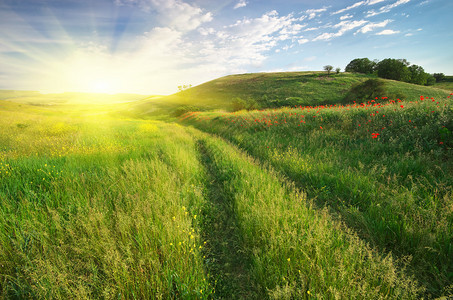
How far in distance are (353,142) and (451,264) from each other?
225 inches

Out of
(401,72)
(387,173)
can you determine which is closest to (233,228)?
(387,173)

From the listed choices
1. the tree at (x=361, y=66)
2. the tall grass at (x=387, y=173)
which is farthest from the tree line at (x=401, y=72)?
the tall grass at (x=387, y=173)

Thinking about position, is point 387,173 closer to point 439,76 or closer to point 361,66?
point 361,66

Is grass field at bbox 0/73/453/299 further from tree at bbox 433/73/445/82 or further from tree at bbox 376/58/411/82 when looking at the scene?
tree at bbox 433/73/445/82

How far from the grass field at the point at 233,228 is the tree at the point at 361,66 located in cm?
7855

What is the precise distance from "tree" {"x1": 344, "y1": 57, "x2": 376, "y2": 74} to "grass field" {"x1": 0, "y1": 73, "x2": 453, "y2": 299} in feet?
258

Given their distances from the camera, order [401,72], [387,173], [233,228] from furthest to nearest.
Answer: [401,72], [387,173], [233,228]

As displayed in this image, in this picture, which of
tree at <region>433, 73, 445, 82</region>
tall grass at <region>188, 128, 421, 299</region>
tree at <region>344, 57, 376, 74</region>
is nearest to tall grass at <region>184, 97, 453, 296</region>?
tall grass at <region>188, 128, 421, 299</region>

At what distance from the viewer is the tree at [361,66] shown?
63097 mm

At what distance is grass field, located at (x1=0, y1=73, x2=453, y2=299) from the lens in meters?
2.17

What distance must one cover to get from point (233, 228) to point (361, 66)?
88.9 meters

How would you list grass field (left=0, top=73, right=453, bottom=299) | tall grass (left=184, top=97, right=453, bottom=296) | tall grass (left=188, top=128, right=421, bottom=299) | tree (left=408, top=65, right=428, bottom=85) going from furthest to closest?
1. tree (left=408, top=65, right=428, bottom=85)
2. tall grass (left=184, top=97, right=453, bottom=296)
3. grass field (left=0, top=73, right=453, bottom=299)
4. tall grass (left=188, top=128, right=421, bottom=299)

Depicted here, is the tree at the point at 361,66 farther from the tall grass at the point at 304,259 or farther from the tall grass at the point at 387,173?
the tall grass at the point at 304,259

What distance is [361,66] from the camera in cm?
6594
